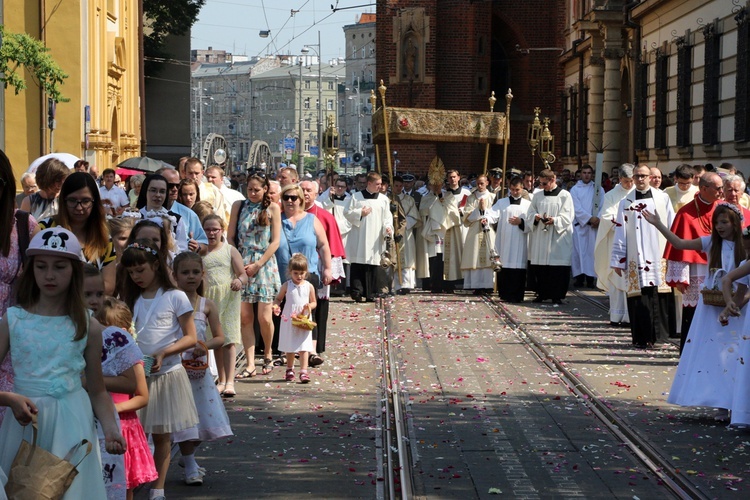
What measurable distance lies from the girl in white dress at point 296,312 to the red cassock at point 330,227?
1771mm

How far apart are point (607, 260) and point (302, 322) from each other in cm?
681

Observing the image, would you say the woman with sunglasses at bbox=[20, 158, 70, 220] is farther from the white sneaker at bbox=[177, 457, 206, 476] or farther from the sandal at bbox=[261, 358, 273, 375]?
the sandal at bbox=[261, 358, 273, 375]

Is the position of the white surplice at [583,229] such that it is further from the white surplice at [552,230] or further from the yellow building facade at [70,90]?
the yellow building facade at [70,90]

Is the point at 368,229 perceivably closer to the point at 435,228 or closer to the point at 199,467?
the point at 435,228

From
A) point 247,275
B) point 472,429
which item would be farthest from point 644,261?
point 472,429

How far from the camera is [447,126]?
23984 millimetres

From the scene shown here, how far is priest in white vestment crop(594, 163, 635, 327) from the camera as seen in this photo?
1697 cm

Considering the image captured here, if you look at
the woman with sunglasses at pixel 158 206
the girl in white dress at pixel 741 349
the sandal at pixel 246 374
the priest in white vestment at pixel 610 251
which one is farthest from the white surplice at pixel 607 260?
the woman with sunglasses at pixel 158 206

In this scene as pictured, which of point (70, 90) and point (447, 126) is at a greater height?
point (70, 90)

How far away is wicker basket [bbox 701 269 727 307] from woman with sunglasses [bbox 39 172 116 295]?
4774mm

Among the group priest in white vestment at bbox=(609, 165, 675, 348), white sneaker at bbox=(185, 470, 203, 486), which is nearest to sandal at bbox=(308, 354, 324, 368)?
Answer: priest in white vestment at bbox=(609, 165, 675, 348)

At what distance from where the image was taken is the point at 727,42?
24.1 metres

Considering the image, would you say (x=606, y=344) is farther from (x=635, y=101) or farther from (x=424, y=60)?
(x=424, y=60)

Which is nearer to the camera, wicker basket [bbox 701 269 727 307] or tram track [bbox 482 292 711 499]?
tram track [bbox 482 292 711 499]
